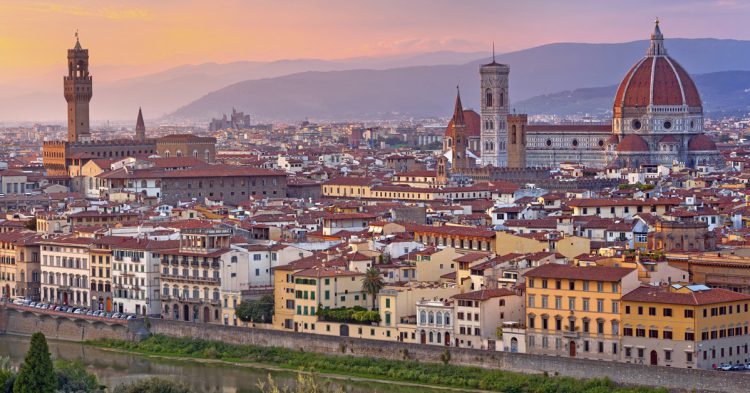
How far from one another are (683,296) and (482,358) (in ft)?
17.5

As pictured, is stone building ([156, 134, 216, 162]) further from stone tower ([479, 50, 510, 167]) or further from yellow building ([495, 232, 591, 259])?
yellow building ([495, 232, 591, 259])

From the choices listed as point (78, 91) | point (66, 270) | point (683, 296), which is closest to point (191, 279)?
point (66, 270)

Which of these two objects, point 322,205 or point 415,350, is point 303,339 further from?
point 322,205

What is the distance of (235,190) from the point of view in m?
90.3

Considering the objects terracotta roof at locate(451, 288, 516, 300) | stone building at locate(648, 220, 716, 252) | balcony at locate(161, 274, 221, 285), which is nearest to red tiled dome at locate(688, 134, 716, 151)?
stone building at locate(648, 220, 716, 252)

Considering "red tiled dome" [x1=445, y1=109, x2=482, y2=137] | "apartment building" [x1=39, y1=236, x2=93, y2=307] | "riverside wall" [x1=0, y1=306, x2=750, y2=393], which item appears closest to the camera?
"riverside wall" [x1=0, y1=306, x2=750, y2=393]

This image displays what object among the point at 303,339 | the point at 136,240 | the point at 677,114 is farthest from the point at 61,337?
the point at 677,114

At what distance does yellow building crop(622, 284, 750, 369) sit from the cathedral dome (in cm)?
7894

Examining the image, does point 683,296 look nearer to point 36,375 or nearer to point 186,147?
point 36,375

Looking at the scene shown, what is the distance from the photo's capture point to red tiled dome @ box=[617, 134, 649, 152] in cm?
11700

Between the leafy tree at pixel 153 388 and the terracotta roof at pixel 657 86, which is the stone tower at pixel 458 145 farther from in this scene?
the leafy tree at pixel 153 388

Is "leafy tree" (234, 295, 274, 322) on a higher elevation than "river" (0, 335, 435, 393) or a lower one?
higher

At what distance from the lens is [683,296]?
41.8 meters

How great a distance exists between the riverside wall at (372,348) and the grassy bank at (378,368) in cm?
24
